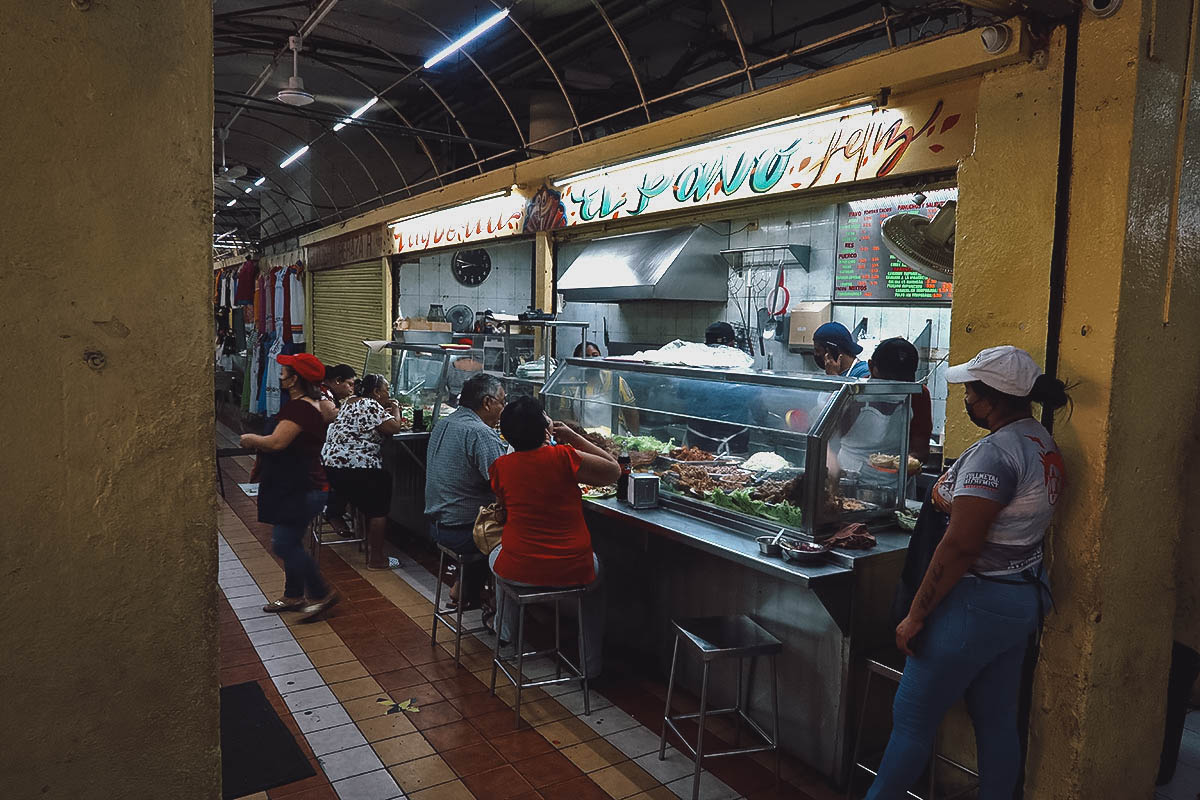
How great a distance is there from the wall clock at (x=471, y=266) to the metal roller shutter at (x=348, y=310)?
1.22m

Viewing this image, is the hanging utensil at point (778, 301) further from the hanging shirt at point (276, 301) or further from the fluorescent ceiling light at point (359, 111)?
the hanging shirt at point (276, 301)

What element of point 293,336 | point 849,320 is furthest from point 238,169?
point 849,320

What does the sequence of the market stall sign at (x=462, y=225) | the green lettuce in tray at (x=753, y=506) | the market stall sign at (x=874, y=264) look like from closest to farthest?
1. the green lettuce in tray at (x=753, y=506)
2. the market stall sign at (x=874, y=264)
3. the market stall sign at (x=462, y=225)

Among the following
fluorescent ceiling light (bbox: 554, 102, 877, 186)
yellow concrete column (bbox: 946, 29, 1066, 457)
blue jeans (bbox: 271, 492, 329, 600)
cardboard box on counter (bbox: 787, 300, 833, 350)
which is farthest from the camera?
cardboard box on counter (bbox: 787, 300, 833, 350)

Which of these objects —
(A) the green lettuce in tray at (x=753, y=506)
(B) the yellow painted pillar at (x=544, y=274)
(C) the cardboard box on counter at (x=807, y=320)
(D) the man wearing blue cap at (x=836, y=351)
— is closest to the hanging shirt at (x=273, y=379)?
(B) the yellow painted pillar at (x=544, y=274)

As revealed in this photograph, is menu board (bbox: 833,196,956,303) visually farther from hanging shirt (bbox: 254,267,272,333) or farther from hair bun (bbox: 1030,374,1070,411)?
hanging shirt (bbox: 254,267,272,333)

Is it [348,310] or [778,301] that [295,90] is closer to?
[778,301]

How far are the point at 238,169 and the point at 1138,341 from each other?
10.4 m

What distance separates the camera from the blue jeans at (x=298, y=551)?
221 inches

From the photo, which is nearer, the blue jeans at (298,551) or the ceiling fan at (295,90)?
the blue jeans at (298,551)

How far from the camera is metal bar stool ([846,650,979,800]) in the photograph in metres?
3.35

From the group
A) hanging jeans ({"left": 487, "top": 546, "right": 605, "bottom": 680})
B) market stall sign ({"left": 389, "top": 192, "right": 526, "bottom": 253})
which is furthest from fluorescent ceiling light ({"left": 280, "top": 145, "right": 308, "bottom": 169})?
hanging jeans ({"left": 487, "top": 546, "right": 605, "bottom": 680})

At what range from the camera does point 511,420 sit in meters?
4.12

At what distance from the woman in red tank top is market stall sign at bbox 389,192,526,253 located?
Result: 4655 mm
